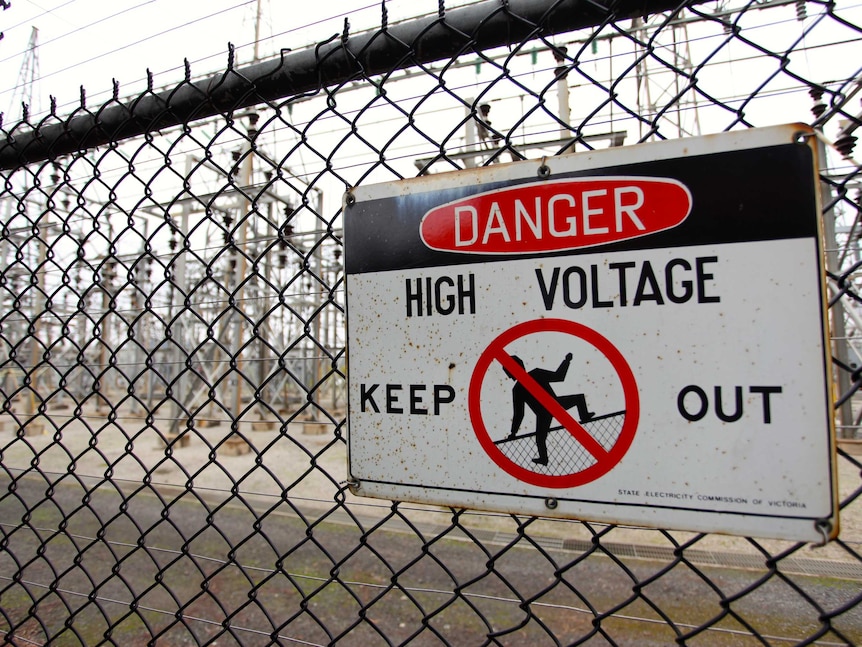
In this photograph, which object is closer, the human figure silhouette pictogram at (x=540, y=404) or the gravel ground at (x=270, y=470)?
the human figure silhouette pictogram at (x=540, y=404)

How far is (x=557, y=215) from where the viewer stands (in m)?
0.82

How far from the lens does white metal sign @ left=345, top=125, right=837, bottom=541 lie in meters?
0.70

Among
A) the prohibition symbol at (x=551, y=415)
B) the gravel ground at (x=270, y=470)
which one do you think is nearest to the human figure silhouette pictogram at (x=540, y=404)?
the prohibition symbol at (x=551, y=415)

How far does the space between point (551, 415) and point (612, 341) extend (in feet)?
0.53

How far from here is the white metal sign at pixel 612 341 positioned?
700 millimetres

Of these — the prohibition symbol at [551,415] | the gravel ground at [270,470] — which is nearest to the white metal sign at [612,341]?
the prohibition symbol at [551,415]

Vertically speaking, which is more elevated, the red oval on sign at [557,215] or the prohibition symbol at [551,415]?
the red oval on sign at [557,215]

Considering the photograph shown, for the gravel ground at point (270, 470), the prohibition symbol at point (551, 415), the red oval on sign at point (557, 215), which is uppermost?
the red oval on sign at point (557, 215)

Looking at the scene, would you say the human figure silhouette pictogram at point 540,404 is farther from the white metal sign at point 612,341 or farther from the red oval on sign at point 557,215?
the red oval on sign at point 557,215

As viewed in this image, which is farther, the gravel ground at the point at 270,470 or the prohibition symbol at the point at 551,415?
the gravel ground at the point at 270,470

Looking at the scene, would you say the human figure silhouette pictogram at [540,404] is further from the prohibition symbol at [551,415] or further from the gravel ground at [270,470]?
the gravel ground at [270,470]

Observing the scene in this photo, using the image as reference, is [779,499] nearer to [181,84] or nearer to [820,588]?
[181,84]

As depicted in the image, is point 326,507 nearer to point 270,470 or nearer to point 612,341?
point 270,470

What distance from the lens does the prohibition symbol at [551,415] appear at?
0.77 m
